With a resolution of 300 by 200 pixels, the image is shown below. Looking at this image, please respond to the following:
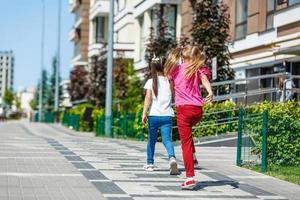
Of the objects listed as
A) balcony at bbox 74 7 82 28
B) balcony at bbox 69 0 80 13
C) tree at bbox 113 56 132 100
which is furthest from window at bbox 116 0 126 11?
balcony at bbox 69 0 80 13

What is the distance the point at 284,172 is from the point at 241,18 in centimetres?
1793

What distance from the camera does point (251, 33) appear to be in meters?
27.9

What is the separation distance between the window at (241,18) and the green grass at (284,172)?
16.5 meters

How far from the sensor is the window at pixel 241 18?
29.4m

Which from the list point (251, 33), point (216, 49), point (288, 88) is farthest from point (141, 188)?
point (251, 33)

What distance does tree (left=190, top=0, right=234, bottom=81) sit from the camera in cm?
2475

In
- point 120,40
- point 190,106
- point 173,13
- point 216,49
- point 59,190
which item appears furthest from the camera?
point 120,40

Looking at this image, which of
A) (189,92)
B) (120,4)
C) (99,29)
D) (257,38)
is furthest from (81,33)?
(189,92)

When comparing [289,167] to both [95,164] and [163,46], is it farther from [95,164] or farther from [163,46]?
[163,46]

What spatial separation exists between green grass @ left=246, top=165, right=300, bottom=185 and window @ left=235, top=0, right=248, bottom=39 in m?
16.5

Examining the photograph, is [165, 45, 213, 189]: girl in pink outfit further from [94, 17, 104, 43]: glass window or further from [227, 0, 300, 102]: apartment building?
[94, 17, 104, 43]: glass window

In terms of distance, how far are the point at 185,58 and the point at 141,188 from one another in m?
1.97

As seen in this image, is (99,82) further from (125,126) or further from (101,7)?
(101,7)

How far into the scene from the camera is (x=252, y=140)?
Answer: 537 inches
